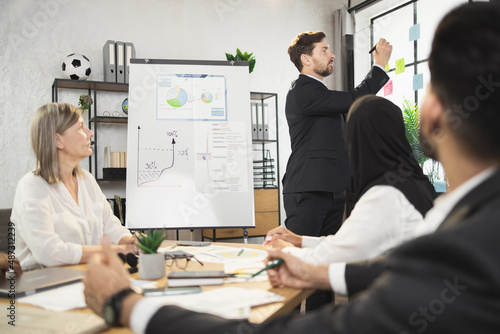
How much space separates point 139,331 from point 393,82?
449 centimetres

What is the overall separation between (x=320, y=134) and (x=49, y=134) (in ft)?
4.96

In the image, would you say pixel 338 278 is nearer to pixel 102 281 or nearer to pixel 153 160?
pixel 102 281

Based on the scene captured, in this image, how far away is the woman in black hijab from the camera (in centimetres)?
125

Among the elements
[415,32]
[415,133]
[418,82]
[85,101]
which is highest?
[415,32]

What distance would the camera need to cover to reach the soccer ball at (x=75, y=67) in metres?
4.00

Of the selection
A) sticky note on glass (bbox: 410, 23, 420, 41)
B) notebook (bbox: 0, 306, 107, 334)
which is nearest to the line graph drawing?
notebook (bbox: 0, 306, 107, 334)

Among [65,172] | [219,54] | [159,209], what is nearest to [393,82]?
[219,54]

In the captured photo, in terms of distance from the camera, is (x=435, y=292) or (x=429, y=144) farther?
(x=429, y=144)

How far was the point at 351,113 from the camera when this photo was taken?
1438mm

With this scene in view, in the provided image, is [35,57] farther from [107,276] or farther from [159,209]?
[107,276]

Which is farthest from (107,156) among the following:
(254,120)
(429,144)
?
(429,144)

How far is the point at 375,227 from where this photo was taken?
4.07 feet

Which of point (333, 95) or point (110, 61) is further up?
point (110, 61)

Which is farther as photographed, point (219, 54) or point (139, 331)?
point (219, 54)
